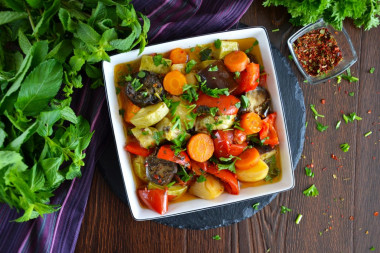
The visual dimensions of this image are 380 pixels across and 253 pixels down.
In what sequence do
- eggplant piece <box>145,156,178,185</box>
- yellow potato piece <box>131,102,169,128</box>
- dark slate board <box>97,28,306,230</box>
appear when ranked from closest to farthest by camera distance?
1. yellow potato piece <box>131,102,169,128</box>
2. eggplant piece <box>145,156,178,185</box>
3. dark slate board <box>97,28,306,230</box>

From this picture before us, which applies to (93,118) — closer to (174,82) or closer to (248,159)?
(174,82)

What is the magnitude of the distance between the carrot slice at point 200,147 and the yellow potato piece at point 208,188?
15cm

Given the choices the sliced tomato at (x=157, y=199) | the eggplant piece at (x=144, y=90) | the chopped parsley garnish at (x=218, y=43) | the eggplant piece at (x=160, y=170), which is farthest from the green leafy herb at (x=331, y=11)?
the sliced tomato at (x=157, y=199)

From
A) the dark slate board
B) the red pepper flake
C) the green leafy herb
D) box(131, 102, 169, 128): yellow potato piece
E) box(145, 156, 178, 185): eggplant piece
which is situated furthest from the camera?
the red pepper flake

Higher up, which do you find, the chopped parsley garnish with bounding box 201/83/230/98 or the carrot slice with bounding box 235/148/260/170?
the chopped parsley garnish with bounding box 201/83/230/98

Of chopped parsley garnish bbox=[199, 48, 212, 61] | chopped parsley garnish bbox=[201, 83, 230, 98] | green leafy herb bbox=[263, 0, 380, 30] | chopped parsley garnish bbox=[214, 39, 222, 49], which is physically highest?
green leafy herb bbox=[263, 0, 380, 30]

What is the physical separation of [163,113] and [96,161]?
64 cm

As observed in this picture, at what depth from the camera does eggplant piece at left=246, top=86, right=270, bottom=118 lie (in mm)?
2506

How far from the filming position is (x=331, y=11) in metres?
2.66

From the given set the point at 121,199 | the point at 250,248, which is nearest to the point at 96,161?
the point at 121,199

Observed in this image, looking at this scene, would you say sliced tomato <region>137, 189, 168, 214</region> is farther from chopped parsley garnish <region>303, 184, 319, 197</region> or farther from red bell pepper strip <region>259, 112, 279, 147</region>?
chopped parsley garnish <region>303, 184, 319, 197</region>

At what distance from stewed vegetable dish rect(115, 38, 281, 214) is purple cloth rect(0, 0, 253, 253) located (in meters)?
0.18

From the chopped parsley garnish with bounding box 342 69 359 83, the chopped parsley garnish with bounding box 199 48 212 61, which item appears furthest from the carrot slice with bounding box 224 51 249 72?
the chopped parsley garnish with bounding box 342 69 359 83

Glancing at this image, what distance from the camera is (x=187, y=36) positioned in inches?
104
